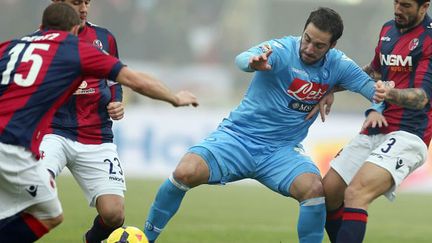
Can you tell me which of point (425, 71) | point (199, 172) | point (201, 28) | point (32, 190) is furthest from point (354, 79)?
point (201, 28)

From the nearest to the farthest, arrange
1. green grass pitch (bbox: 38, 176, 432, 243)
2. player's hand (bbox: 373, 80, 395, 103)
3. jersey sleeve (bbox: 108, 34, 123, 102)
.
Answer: player's hand (bbox: 373, 80, 395, 103), jersey sleeve (bbox: 108, 34, 123, 102), green grass pitch (bbox: 38, 176, 432, 243)

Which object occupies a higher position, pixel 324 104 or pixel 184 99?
pixel 184 99

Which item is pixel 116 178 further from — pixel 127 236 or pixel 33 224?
pixel 33 224

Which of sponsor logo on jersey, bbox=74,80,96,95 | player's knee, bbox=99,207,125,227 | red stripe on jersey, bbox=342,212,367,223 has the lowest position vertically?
player's knee, bbox=99,207,125,227

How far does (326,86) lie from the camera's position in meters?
8.79

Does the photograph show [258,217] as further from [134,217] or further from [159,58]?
[159,58]

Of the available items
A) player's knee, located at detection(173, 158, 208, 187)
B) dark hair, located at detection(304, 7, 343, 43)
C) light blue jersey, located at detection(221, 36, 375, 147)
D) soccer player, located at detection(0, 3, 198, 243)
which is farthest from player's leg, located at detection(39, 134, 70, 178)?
dark hair, located at detection(304, 7, 343, 43)

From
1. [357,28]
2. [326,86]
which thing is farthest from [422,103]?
[357,28]

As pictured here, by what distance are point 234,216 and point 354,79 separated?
→ 5684 millimetres

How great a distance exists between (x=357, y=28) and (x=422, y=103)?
15.4 metres

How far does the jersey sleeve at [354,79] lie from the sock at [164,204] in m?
1.79

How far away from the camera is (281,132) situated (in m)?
8.86

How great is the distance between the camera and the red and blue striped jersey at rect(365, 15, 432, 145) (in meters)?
8.34

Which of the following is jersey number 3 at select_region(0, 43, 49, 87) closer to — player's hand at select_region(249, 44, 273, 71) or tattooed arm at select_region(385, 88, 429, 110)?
player's hand at select_region(249, 44, 273, 71)
